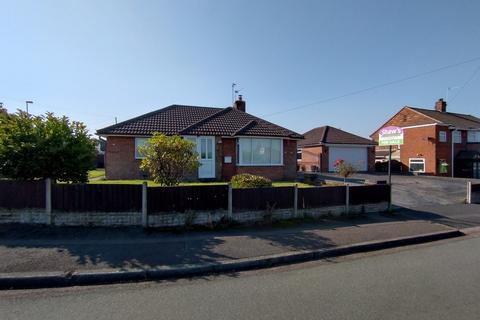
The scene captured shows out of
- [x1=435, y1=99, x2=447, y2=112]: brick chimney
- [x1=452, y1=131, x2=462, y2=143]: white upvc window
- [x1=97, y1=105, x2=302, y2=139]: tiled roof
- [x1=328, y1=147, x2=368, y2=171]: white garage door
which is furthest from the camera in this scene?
[x1=435, y1=99, x2=447, y2=112]: brick chimney

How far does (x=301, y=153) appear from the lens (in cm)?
3178

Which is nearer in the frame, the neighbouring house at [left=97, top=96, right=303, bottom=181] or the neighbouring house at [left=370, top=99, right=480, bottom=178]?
the neighbouring house at [left=97, top=96, right=303, bottom=181]

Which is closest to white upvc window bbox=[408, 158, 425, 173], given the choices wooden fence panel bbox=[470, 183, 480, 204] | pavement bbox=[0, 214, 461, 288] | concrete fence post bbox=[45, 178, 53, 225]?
wooden fence panel bbox=[470, 183, 480, 204]

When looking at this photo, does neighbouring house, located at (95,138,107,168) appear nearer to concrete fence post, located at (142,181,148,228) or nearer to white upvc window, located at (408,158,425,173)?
concrete fence post, located at (142,181,148,228)

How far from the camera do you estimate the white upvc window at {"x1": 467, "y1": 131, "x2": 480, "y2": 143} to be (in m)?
32.4

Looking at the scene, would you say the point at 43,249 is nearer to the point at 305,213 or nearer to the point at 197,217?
the point at 197,217

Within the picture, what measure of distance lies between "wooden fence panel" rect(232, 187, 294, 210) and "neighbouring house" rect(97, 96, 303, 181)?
7.83m

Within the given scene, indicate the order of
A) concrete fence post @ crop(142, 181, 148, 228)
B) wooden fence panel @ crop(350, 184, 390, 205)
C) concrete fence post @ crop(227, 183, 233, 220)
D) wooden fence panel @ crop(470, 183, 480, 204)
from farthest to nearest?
wooden fence panel @ crop(470, 183, 480, 204) < wooden fence panel @ crop(350, 184, 390, 205) < concrete fence post @ crop(227, 183, 233, 220) < concrete fence post @ crop(142, 181, 148, 228)

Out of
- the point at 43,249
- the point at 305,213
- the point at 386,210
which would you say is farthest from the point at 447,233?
the point at 43,249

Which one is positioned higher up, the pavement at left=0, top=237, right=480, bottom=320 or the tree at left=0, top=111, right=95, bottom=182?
the tree at left=0, top=111, right=95, bottom=182

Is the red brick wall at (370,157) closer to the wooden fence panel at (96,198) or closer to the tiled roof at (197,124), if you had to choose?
the tiled roof at (197,124)

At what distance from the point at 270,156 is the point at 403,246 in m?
10.9

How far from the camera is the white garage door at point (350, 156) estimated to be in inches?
1123

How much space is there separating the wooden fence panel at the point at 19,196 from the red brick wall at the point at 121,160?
8171 millimetres
